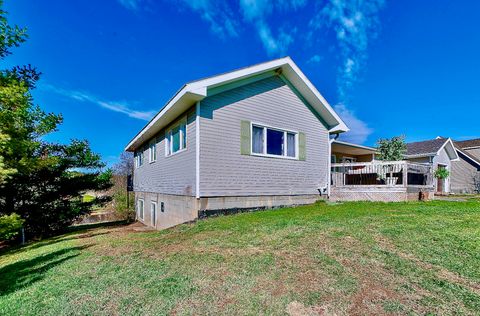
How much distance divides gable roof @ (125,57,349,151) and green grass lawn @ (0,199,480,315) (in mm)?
4529

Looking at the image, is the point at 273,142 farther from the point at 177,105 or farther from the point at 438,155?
the point at 438,155

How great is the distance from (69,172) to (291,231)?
1151 centimetres

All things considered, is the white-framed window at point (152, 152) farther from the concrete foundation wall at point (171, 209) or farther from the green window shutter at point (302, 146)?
the green window shutter at point (302, 146)

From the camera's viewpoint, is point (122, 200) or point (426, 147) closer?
point (122, 200)

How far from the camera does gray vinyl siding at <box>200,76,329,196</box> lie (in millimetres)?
8773

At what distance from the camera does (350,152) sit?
1791cm

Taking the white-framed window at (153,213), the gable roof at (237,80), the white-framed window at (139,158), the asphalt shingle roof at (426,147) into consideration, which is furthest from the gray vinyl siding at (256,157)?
the asphalt shingle roof at (426,147)

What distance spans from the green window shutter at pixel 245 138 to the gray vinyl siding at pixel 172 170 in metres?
1.77

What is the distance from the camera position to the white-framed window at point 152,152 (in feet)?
45.2

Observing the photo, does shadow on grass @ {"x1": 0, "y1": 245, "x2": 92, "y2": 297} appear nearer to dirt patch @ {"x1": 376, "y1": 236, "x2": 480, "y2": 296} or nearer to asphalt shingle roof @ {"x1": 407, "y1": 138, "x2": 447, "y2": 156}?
dirt patch @ {"x1": 376, "y1": 236, "x2": 480, "y2": 296}

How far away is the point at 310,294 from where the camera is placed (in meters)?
3.11

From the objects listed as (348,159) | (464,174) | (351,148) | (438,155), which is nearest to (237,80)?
(351,148)

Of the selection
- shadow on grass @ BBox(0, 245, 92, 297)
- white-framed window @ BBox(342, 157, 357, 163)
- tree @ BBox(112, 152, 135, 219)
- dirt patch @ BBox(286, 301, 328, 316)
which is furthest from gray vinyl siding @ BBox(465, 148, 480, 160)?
shadow on grass @ BBox(0, 245, 92, 297)

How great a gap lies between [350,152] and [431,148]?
28.0ft
